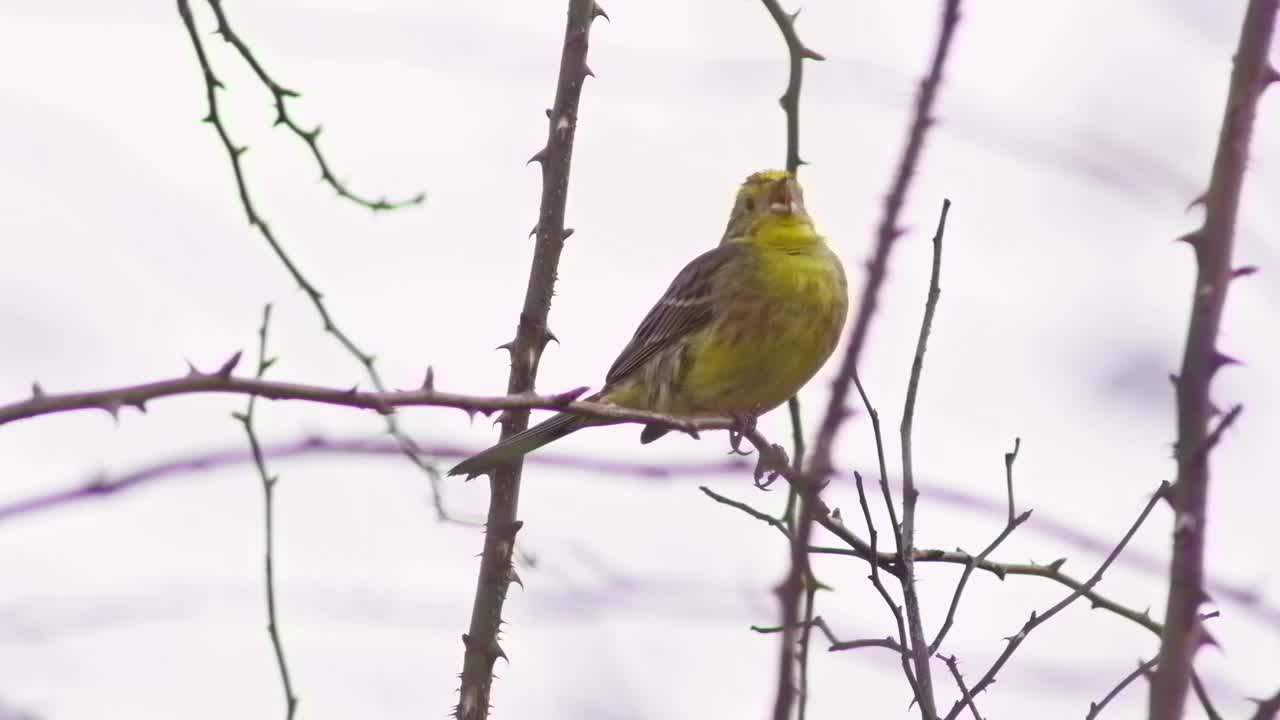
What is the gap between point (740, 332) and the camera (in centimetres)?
746

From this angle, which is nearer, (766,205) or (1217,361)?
(1217,361)

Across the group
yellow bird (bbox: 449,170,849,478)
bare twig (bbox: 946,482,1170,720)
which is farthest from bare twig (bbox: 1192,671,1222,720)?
yellow bird (bbox: 449,170,849,478)

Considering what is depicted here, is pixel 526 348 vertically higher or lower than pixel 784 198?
lower

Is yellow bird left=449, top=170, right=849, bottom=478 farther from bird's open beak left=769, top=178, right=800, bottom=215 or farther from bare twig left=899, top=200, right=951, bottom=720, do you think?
bare twig left=899, top=200, right=951, bottom=720

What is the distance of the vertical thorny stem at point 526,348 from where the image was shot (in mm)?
4230

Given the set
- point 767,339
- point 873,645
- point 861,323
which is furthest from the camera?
point 767,339

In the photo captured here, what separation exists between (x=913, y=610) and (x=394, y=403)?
5.94 ft

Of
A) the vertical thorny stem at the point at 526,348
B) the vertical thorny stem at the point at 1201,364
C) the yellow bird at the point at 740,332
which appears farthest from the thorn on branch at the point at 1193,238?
the yellow bird at the point at 740,332

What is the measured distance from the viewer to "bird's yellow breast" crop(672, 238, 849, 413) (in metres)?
7.38

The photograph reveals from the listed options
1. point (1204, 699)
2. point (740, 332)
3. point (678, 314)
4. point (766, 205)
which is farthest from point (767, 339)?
point (1204, 699)

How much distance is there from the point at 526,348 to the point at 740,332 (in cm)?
296

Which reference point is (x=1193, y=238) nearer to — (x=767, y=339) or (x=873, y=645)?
(x=873, y=645)

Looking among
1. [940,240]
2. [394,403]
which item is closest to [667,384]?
[940,240]

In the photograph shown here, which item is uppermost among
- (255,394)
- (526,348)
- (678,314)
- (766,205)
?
(766,205)
